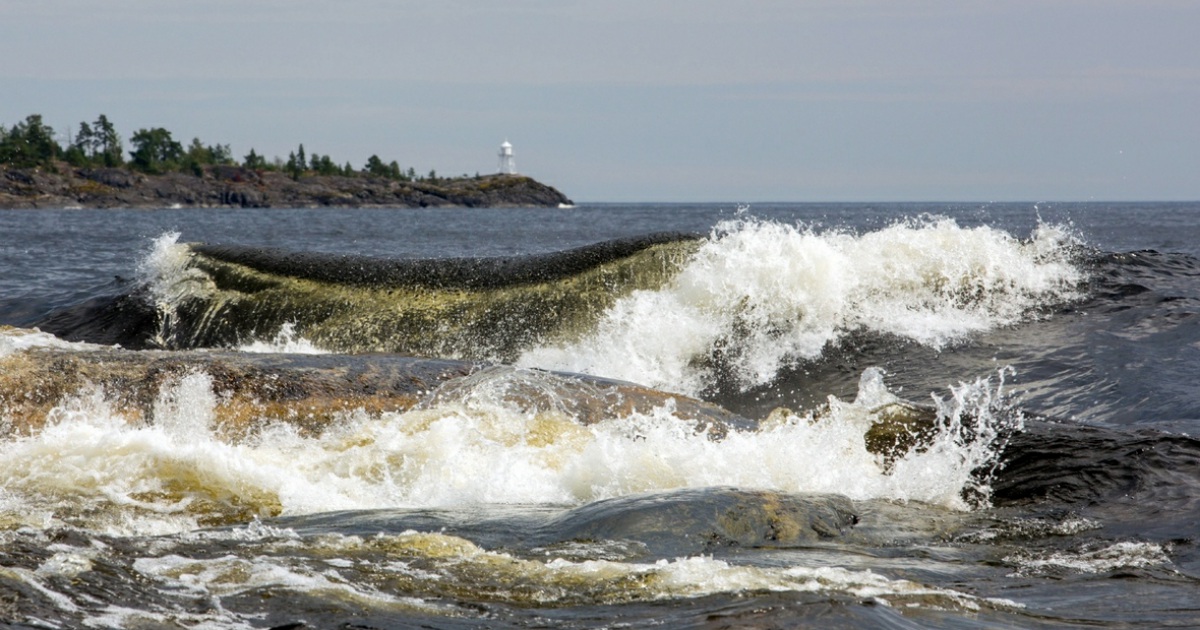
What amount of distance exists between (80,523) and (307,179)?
17017cm

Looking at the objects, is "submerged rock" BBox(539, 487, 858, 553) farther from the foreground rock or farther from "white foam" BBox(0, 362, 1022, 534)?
the foreground rock

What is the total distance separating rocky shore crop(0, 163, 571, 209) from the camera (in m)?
136

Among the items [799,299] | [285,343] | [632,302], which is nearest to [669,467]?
[632,302]

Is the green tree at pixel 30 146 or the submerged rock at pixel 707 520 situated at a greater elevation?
the green tree at pixel 30 146

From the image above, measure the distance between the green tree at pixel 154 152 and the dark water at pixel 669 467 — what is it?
161935 mm

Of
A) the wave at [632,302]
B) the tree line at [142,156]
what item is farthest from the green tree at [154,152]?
the wave at [632,302]

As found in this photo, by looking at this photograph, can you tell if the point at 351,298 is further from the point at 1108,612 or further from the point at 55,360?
the point at 1108,612

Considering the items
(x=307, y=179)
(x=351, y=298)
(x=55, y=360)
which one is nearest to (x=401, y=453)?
(x=55, y=360)

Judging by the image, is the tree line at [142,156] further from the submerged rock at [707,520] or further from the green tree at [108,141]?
the submerged rock at [707,520]

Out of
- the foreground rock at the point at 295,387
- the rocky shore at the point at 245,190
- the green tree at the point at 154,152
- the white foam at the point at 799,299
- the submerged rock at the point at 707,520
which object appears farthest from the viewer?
the green tree at the point at 154,152

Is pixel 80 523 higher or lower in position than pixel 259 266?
lower

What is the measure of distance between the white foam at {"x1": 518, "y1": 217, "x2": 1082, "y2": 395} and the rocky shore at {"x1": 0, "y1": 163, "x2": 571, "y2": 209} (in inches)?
4984

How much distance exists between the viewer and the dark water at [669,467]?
4.73 metres

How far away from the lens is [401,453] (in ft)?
23.8
